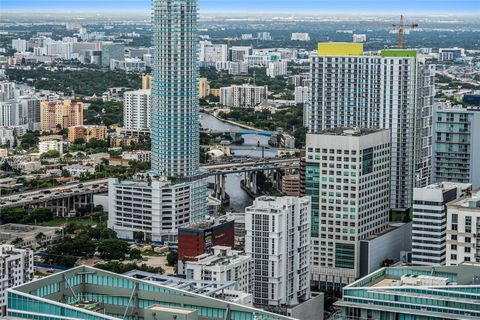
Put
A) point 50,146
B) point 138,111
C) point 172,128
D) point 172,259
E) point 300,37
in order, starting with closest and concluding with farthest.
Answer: point 172,259
point 172,128
point 50,146
point 138,111
point 300,37

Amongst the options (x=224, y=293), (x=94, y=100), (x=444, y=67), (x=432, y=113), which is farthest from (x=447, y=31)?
(x=224, y=293)

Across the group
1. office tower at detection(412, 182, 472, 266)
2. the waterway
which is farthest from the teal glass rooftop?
the waterway

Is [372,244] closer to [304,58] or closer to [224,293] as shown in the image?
[224,293]

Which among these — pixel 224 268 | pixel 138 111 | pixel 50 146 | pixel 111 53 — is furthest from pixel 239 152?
pixel 111 53

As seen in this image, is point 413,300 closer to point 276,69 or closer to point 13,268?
point 13,268

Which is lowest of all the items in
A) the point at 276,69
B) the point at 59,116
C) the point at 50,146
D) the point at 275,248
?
the point at 50,146

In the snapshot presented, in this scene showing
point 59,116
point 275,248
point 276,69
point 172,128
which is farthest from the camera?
point 276,69

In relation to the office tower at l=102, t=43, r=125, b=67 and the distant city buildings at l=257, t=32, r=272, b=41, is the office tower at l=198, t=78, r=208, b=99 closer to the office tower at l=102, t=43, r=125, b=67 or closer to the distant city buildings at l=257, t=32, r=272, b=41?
the office tower at l=102, t=43, r=125, b=67
